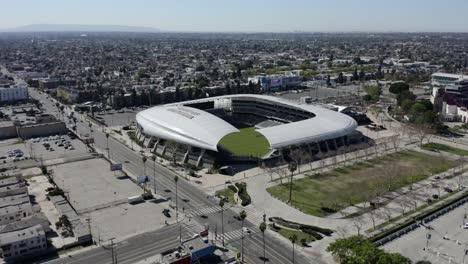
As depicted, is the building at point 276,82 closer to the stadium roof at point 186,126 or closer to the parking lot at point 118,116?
the parking lot at point 118,116

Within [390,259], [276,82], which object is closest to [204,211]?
[390,259]

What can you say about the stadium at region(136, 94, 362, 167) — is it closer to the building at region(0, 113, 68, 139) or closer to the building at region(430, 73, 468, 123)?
the building at region(0, 113, 68, 139)

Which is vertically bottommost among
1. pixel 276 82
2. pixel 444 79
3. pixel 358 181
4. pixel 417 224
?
pixel 417 224

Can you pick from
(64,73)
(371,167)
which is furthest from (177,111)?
(64,73)

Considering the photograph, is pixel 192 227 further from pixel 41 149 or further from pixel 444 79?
pixel 444 79

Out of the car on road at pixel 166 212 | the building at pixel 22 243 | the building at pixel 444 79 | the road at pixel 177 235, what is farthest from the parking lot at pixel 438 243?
the building at pixel 444 79

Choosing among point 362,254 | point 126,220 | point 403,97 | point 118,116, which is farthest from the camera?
point 403,97

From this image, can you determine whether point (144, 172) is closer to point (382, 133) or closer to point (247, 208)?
point (247, 208)

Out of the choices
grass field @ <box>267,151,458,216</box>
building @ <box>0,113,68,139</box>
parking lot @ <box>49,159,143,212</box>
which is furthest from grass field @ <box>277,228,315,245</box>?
building @ <box>0,113,68,139</box>
